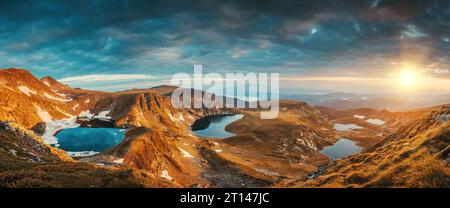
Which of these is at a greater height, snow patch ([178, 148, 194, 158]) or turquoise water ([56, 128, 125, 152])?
turquoise water ([56, 128, 125, 152])

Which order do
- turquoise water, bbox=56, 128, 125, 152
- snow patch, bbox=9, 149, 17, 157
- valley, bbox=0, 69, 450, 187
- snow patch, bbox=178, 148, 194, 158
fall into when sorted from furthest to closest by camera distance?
snow patch, bbox=178, 148, 194, 158 → turquoise water, bbox=56, 128, 125, 152 → snow patch, bbox=9, 149, 17, 157 → valley, bbox=0, 69, 450, 187

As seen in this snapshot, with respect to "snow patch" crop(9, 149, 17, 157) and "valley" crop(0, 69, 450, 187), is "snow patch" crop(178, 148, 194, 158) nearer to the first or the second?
"valley" crop(0, 69, 450, 187)

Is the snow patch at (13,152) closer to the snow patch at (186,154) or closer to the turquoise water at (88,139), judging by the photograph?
the turquoise water at (88,139)

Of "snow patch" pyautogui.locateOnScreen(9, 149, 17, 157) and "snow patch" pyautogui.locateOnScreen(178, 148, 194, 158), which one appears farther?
"snow patch" pyautogui.locateOnScreen(178, 148, 194, 158)

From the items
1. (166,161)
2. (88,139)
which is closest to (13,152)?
(166,161)

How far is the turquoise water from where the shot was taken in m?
126

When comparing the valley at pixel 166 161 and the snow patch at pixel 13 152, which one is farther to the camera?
the snow patch at pixel 13 152

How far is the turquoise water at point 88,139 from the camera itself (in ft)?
415

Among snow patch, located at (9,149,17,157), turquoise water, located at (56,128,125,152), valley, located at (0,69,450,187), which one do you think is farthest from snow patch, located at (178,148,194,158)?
snow patch, located at (9,149,17,157)

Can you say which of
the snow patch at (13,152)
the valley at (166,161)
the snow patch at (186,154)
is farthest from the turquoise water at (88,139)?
the snow patch at (13,152)

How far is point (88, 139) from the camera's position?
5758 inches

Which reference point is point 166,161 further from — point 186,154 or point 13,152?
point 13,152
